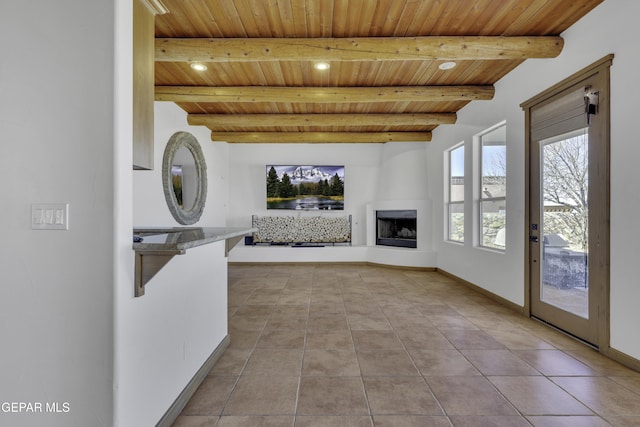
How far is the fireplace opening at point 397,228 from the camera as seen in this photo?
6316 millimetres

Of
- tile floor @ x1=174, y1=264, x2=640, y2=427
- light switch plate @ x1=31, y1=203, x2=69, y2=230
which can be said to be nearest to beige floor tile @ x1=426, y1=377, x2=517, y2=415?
tile floor @ x1=174, y1=264, x2=640, y2=427

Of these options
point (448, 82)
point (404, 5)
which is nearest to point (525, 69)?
point (448, 82)

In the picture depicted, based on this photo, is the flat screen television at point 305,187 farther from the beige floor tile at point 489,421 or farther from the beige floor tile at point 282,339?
the beige floor tile at point 489,421

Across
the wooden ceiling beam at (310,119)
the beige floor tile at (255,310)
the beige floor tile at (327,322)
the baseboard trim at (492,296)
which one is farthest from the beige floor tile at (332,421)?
the wooden ceiling beam at (310,119)

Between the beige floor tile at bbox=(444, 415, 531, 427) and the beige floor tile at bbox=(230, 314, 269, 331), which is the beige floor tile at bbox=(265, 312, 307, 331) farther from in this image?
the beige floor tile at bbox=(444, 415, 531, 427)

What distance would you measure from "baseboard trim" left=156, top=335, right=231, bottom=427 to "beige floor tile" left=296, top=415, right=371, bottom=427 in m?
0.69

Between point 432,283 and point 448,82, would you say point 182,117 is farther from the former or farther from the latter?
point 432,283

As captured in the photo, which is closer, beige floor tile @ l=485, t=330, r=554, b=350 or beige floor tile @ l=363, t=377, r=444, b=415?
beige floor tile @ l=363, t=377, r=444, b=415

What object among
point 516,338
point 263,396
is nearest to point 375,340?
point 263,396

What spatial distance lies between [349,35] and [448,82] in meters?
1.79

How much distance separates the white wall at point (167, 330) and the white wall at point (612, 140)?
10.3ft

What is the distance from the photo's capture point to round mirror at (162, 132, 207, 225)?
4516 millimetres

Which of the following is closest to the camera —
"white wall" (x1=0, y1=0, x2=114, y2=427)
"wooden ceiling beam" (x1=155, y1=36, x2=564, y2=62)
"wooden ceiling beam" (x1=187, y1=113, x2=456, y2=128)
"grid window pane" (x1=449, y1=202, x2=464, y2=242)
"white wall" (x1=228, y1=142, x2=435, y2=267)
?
"white wall" (x1=0, y1=0, x2=114, y2=427)

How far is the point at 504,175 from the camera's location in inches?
156
